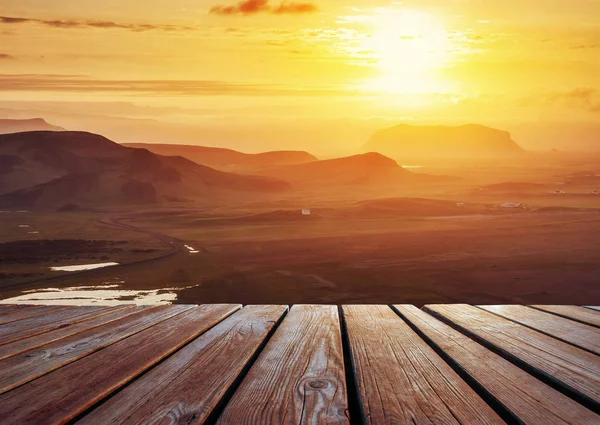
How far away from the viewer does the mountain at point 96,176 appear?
97.3 meters

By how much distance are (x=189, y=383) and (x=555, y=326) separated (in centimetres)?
211

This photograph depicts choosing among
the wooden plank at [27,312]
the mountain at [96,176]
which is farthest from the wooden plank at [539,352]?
the mountain at [96,176]

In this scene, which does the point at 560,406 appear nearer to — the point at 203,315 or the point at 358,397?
the point at 358,397

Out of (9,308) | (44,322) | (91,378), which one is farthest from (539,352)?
(9,308)

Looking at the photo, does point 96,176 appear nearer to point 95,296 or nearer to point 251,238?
point 251,238

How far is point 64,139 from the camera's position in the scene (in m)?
123

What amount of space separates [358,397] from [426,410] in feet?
0.74

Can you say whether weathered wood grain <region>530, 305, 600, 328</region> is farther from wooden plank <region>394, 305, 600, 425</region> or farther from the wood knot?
the wood knot

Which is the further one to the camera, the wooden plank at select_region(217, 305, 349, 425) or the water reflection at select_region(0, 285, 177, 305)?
the water reflection at select_region(0, 285, 177, 305)

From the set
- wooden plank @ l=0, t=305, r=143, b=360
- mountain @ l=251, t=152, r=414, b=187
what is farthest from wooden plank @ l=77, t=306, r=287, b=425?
mountain @ l=251, t=152, r=414, b=187

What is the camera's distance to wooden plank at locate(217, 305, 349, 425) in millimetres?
1841

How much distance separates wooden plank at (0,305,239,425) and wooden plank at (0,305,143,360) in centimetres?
39

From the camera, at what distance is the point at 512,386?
2.16m

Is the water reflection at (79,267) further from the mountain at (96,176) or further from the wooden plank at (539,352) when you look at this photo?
the mountain at (96,176)
